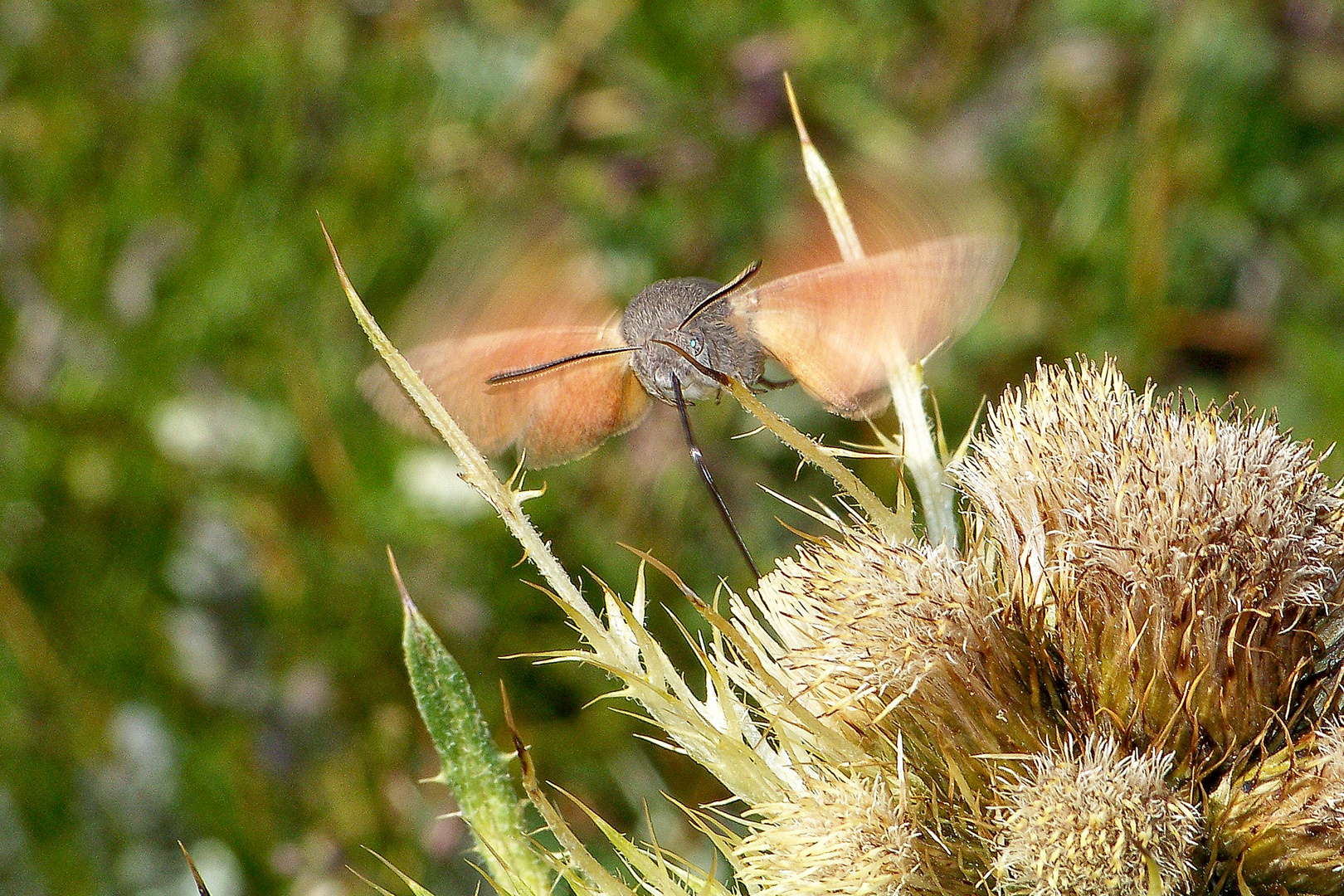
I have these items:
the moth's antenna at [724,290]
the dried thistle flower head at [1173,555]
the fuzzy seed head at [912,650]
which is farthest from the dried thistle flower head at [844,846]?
the moth's antenna at [724,290]

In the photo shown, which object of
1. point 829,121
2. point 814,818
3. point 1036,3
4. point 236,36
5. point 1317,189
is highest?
point 1036,3

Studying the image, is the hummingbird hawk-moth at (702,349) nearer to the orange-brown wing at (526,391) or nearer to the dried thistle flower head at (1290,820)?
the orange-brown wing at (526,391)

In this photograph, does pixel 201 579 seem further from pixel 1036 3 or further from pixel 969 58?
pixel 1036 3

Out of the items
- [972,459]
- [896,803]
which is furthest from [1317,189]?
[896,803]

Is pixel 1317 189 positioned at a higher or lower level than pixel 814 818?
higher

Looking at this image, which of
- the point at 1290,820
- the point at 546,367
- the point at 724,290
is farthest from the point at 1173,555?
the point at 546,367

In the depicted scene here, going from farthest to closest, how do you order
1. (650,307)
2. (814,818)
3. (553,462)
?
(553,462)
(650,307)
(814,818)

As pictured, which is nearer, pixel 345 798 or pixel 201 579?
pixel 345 798
